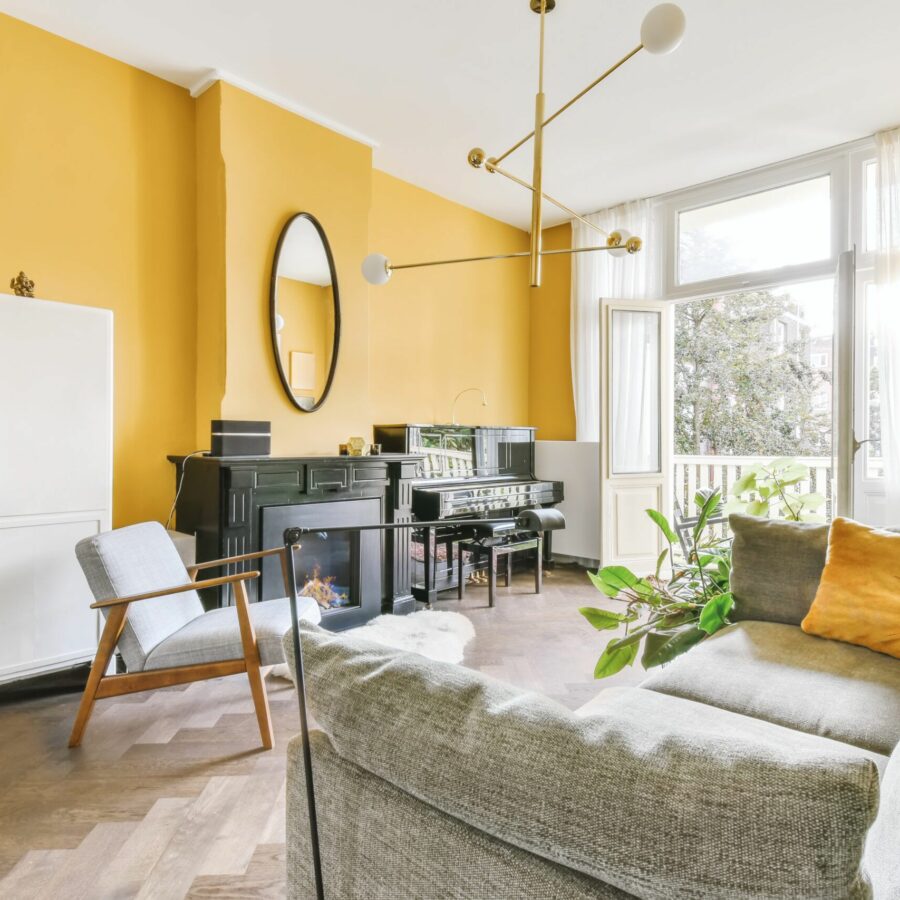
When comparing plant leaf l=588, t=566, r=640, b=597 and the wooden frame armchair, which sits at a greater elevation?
plant leaf l=588, t=566, r=640, b=597

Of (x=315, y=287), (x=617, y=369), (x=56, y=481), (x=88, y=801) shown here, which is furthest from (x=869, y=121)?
(x=88, y=801)

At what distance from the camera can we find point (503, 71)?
3146 mm

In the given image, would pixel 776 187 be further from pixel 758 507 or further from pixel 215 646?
pixel 215 646

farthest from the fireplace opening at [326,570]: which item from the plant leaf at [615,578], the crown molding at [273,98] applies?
the crown molding at [273,98]

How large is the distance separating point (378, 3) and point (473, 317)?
2.64 metres

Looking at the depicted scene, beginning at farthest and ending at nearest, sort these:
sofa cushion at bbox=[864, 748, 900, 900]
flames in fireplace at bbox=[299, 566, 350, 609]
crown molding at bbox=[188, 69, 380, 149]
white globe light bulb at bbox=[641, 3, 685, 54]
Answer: flames in fireplace at bbox=[299, 566, 350, 609] → crown molding at bbox=[188, 69, 380, 149] → white globe light bulb at bbox=[641, 3, 685, 54] → sofa cushion at bbox=[864, 748, 900, 900]

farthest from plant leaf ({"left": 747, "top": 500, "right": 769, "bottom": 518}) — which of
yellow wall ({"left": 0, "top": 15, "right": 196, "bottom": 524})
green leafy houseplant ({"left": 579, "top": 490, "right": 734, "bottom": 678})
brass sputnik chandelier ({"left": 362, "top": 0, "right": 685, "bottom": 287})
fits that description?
yellow wall ({"left": 0, "top": 15, "right": 196, "bottom": 524})

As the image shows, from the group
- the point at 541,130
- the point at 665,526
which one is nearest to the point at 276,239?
the point at 541,130

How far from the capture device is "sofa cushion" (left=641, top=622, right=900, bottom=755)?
141 cm

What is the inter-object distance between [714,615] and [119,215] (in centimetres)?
339

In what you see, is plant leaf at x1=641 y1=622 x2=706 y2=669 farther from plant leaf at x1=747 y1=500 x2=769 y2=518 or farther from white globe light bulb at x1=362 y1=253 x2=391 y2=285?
white globe light bulb at x1=362 y1=253 x2=391 y2=285

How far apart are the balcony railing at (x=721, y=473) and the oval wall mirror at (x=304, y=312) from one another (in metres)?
3.93

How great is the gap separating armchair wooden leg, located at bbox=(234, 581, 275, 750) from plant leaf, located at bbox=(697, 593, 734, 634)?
5.08 ft

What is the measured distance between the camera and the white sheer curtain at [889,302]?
3.59 m
